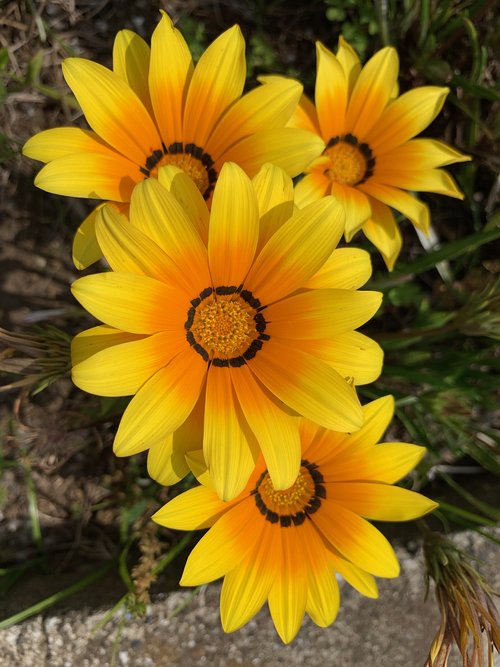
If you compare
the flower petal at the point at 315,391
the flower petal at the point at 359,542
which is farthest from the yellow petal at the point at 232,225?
the flower petal at the point at 359,542

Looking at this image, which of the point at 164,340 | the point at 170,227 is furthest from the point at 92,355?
the point at 170,227

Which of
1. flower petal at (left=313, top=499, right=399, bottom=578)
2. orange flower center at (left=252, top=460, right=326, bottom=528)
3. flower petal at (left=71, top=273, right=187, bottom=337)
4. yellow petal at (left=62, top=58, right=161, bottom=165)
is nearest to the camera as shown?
flower petal at (left=71, top=273, right=187, bottom=337)

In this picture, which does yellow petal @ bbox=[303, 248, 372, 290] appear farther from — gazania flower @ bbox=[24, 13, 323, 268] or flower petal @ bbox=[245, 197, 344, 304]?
gazania flower @ bbox=[24, 13, 323, 268]

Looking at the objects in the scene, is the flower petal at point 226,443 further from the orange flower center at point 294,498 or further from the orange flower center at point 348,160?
the orange flower center at point 348,160

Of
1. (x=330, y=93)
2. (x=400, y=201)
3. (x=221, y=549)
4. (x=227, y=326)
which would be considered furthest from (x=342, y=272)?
(x=221, y=549)

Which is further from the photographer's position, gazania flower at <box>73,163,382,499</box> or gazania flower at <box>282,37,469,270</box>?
gazania flower at <box>282,37,469,270</box>

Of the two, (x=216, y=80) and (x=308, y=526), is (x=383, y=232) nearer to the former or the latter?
(x=216, y=80)

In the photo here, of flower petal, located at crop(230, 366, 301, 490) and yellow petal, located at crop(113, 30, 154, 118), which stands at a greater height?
yellow petal, located at crop(113, 30, 154, 118)

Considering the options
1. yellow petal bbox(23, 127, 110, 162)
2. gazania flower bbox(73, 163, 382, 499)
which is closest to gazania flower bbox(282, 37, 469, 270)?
gazania flower bbox(73, 163, 382, 499)
